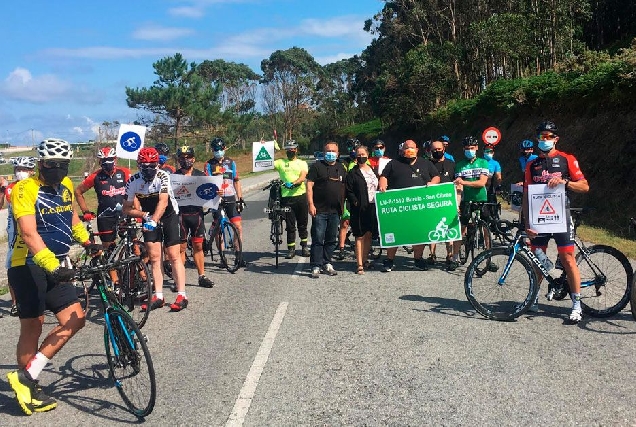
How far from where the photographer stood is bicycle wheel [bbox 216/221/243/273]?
384 inches

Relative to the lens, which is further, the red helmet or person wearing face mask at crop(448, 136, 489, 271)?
person wearing face mask at crop(448, 136, 489, 271)

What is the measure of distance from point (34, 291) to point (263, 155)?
24.9 meters

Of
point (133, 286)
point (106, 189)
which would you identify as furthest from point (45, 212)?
point (106, 189)

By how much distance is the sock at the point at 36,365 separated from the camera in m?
4.50

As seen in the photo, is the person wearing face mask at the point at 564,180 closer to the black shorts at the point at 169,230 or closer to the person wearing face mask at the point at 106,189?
the black shorts at the point at 169,230

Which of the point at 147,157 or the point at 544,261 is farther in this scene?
the point at 147,157

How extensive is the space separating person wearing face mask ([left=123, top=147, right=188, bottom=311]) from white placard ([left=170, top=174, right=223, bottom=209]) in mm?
1156

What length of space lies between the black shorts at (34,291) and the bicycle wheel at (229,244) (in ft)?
16.8

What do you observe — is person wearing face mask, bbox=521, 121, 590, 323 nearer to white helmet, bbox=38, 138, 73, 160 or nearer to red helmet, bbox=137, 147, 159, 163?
red helmet, bbox=137, 147, 159, 163

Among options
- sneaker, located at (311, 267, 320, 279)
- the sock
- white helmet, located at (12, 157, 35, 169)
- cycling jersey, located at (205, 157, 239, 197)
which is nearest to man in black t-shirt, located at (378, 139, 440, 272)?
sneaker, located at (311, 267, 320, 279)

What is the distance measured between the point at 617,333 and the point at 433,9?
38628mm

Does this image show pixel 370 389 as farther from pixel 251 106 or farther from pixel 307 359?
A: pixel 251 106

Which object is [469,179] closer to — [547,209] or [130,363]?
[547,209]

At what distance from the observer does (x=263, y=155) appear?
29.2 m
